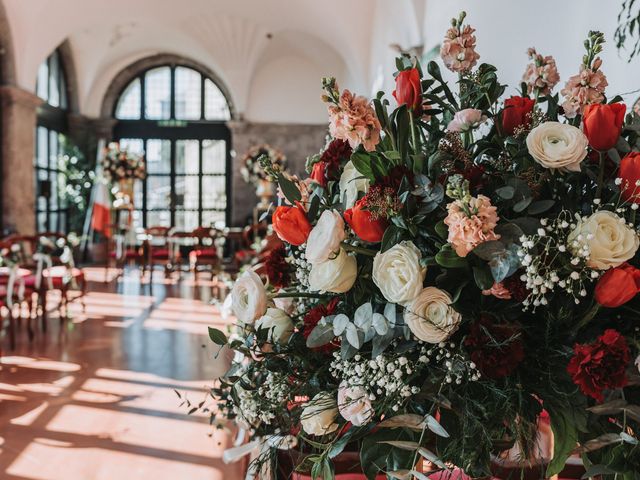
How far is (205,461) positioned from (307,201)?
117 inches

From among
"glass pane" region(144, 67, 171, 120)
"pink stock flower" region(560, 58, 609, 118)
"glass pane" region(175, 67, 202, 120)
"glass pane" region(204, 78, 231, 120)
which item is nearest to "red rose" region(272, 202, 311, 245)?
"pink stock flower" region(560, 58, 609, 118)

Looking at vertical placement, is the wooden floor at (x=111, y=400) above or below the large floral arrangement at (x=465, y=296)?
below

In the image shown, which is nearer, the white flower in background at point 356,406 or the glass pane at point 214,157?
the white flower in background at point 356,406

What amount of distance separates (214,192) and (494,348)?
14.7m

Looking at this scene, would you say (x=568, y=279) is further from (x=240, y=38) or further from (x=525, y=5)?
(x=240, y=38)

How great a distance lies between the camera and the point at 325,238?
1069 millimetres

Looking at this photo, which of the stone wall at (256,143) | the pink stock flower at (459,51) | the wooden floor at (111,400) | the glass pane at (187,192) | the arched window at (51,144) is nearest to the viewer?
the pink stock flower at (459,51)

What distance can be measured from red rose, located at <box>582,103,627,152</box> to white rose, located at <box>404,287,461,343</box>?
14.0 inches

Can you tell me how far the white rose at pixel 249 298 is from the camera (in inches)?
47.5

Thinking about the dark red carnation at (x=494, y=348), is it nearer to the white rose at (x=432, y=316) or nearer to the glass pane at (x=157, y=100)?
the white rose at (x=432, y=316)

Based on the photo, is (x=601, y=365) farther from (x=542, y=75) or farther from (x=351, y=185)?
(x=542, y=75)

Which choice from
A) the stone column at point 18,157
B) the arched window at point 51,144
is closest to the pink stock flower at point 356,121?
the stone column at point 18,157

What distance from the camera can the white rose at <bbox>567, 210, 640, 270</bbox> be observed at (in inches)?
38.5

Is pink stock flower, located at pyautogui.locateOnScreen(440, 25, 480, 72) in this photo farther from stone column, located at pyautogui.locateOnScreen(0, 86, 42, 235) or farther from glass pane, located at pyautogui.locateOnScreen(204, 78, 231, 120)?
glass pane, located at pyautogui.locateOnScreen(204, 78, 231, 120)
